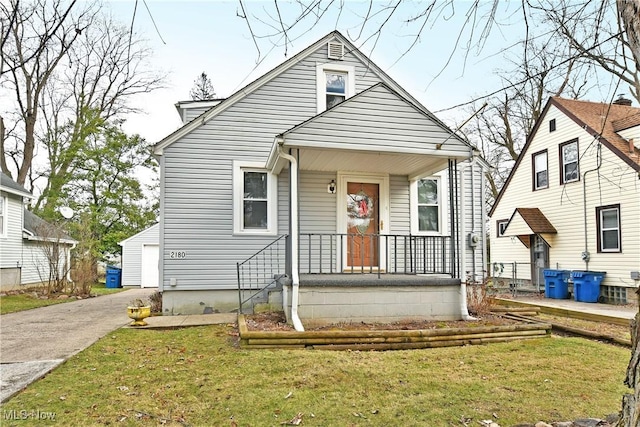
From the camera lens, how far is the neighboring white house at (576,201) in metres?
12.5

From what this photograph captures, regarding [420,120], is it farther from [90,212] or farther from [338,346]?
[90,212]

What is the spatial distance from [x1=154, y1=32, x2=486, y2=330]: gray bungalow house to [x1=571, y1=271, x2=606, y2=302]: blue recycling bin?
16.3 ft

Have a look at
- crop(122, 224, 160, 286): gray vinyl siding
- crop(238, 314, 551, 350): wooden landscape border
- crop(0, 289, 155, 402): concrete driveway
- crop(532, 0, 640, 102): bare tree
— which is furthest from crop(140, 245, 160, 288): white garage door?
Result: crop(532, 0, 640, 102): bare tree

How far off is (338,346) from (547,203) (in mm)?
12970

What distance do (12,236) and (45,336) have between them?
1117 centimetres

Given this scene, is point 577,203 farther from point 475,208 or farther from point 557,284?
point 475,208

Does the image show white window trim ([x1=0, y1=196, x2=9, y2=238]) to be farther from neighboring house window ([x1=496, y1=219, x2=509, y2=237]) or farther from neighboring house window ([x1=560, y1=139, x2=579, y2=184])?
neighboring house window ([x1=560, y1=139, x2=579, y2=184])

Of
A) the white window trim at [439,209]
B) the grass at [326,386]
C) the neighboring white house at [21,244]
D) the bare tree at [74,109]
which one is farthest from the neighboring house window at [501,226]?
Result: the bare tree at [74,109]

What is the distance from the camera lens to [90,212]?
21719mm

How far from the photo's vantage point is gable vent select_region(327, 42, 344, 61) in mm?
10047

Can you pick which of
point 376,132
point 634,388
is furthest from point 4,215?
point 634,388

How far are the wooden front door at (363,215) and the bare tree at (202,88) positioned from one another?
84.1 feet

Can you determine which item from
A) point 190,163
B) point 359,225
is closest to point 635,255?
point 359,225

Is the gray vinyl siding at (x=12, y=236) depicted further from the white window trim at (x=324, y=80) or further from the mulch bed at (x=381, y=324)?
the white window trim at (x=324, y=80)
